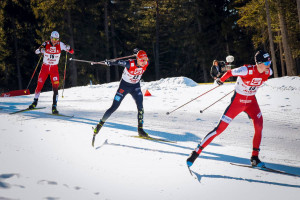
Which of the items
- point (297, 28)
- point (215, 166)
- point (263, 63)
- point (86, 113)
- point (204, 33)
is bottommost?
point (215, 166)

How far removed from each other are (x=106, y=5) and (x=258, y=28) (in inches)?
609

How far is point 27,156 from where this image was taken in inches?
176

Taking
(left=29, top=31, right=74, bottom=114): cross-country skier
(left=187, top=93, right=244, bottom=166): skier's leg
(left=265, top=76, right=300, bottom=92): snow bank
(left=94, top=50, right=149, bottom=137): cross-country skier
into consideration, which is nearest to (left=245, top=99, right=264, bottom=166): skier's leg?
(left=187, top=93, right=244, bottom=166): skier's leg

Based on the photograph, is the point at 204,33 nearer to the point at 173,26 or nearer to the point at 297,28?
the point at 173,26

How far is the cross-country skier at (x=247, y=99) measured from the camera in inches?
173

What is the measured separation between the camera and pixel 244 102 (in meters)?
4.50

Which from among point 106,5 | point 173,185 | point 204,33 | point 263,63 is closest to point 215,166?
point 173,185

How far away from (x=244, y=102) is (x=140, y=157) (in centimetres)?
218

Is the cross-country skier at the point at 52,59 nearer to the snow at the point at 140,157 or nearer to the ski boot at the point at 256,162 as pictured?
the snow at the point at 140,157

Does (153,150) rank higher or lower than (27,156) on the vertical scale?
lower

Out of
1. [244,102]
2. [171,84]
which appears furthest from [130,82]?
[171,84]

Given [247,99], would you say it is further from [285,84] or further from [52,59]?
[285,84]

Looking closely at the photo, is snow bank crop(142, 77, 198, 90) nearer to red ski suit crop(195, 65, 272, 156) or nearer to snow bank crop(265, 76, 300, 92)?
snow bank crop(265, 76, 300, 92)

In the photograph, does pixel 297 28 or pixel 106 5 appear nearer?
pixel 297 28
